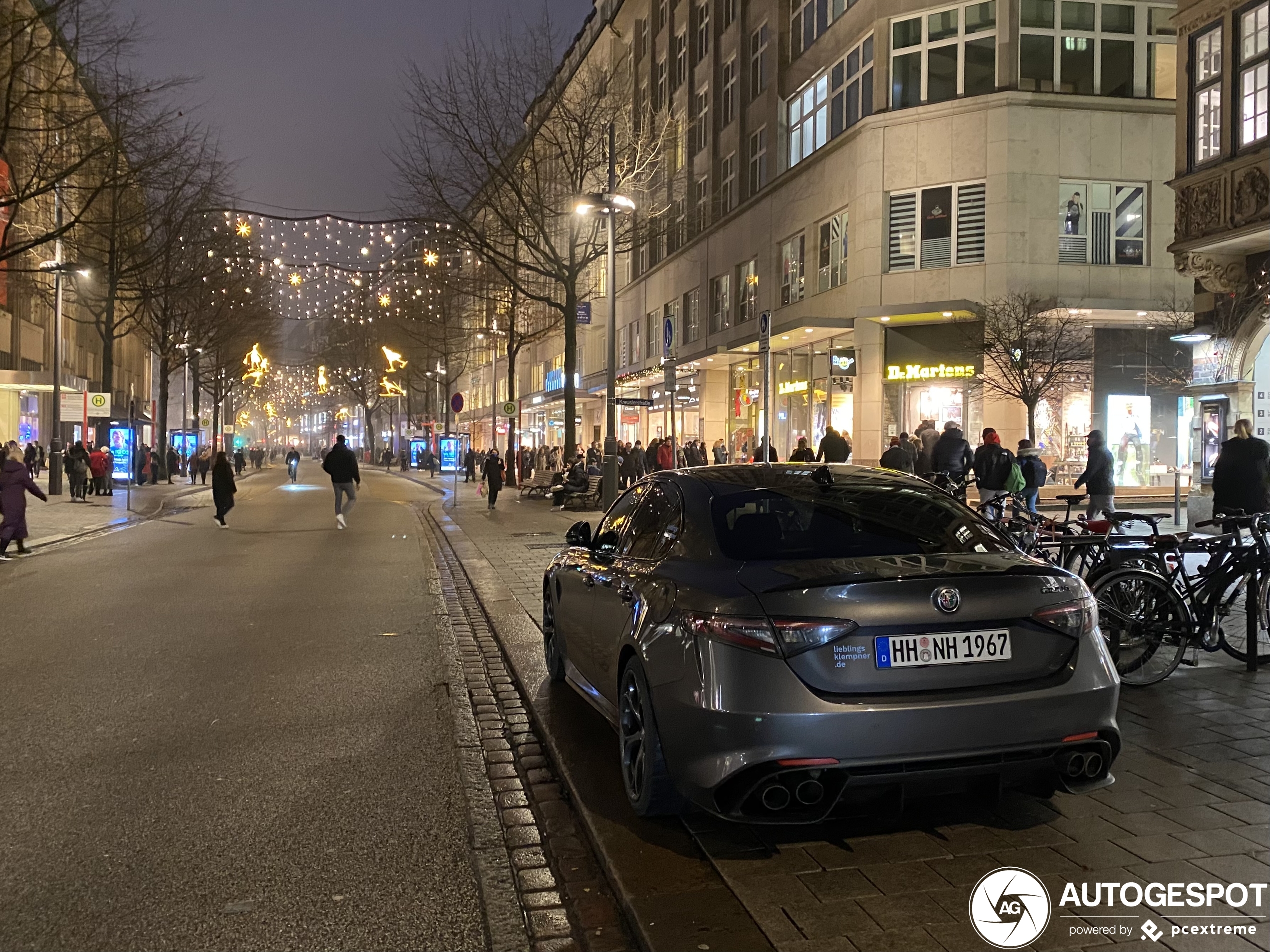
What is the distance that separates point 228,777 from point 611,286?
61.4 ft

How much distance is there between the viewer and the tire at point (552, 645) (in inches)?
275

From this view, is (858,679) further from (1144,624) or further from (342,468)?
(342,468)

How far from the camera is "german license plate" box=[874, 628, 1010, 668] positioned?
3.83 meters

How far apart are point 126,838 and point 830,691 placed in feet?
9.40

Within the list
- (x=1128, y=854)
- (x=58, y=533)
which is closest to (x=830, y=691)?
(x=1128, y=854)

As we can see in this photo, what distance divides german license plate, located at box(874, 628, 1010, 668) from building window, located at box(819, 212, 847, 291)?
26628 millimetres

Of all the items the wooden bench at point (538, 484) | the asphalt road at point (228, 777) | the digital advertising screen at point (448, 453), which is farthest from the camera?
the digital advertising screen at point (448, 453)

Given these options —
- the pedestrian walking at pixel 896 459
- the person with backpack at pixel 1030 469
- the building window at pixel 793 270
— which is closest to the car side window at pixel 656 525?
the person with backpack at pixel 1030 469

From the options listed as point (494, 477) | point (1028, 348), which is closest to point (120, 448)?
point (494, 477)

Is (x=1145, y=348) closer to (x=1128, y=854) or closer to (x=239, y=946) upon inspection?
(x=1128, y=854)

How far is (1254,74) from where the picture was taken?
15008 mm

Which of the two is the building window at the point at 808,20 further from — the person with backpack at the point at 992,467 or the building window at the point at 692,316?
the person with backpack at the point at 992,467

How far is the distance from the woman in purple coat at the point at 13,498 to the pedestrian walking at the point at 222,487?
6.28 m

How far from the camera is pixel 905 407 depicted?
28.3 metres
